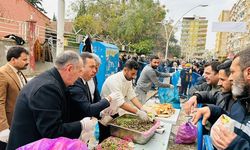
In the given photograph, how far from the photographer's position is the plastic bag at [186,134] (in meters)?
4.62

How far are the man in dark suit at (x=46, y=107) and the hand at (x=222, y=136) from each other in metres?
1.07

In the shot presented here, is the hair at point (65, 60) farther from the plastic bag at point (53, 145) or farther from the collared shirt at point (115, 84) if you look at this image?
the collared shirt at point (115, 84)

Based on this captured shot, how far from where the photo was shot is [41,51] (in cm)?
948

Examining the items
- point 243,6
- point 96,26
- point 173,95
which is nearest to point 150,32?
point 96,26

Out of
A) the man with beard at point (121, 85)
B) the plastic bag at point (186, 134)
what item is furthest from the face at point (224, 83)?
the plastic bag at point (186, 134)

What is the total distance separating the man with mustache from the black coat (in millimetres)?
753

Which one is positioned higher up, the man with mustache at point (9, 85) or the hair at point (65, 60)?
the hair at point (65, 60)

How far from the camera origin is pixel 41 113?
1668 mm

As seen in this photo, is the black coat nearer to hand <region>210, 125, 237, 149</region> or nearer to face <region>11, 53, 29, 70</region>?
hand <region>210, 125, 237, 149</region>

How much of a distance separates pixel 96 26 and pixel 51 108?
2543 centimetres

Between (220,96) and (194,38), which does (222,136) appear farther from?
(194,38)

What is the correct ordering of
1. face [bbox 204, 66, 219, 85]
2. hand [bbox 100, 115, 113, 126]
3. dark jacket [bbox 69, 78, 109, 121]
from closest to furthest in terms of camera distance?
1. dark jacket [bbox 69, 78, 109, 121]
2. hand [bbox 100, 115, 113, 126]
3. face [bbox 204, 66, 219, 85]

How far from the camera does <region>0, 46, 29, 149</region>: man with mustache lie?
2557mm

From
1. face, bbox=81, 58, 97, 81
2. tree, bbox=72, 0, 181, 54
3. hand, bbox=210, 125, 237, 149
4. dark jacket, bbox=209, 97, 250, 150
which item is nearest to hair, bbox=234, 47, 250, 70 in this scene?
dark jacket, bbox=209, 97, 250, 150
